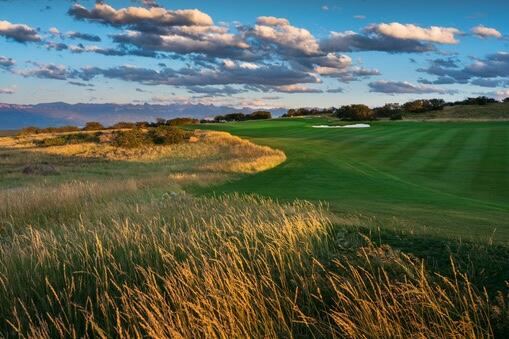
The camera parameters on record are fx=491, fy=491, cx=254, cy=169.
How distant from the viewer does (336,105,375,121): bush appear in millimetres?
75750

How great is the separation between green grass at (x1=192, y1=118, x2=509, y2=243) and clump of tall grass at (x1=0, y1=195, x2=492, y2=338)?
2.69m

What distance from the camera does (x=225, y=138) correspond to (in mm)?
51281

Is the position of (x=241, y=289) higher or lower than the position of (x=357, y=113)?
lower

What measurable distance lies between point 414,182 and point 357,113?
56.7 metres

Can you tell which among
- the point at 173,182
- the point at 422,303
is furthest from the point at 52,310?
the point at 173,182

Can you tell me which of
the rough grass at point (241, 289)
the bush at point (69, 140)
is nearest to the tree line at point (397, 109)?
the bush at point (69, 140)

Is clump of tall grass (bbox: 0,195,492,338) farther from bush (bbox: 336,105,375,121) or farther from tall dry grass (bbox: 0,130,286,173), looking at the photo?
bush (bbox: 336,105,375,121)

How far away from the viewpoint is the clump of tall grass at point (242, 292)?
17.6 feet

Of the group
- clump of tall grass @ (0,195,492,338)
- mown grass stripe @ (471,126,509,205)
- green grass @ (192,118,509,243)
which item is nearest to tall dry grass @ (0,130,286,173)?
green grass @ (192,118,509,243)

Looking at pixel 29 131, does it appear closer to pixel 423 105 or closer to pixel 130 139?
pixel 130 139

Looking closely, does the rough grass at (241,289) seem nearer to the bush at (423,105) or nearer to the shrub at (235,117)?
the bush at (423,105)

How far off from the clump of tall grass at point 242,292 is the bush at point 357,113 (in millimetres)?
69179

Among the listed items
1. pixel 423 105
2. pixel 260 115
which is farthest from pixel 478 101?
pixel 260 115

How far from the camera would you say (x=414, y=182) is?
21.6 metres
